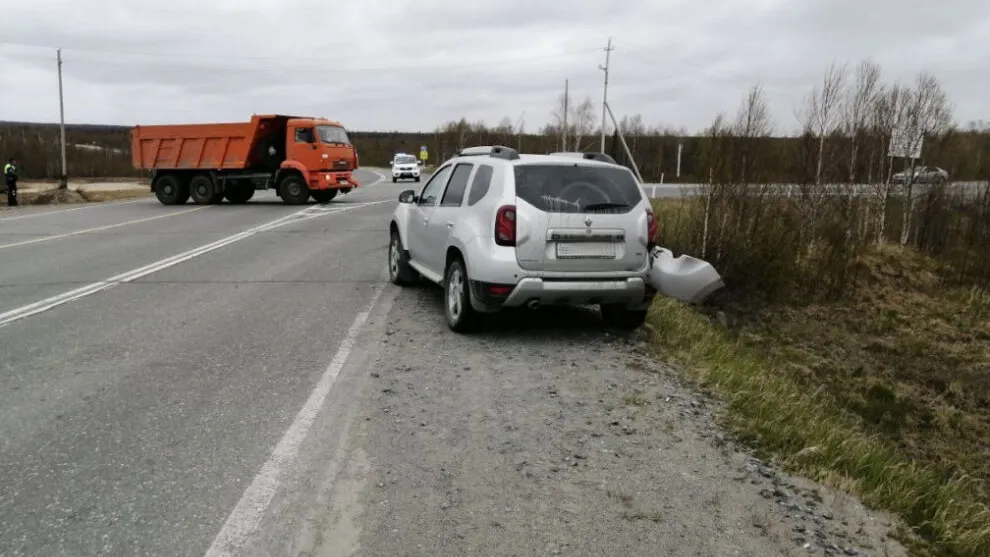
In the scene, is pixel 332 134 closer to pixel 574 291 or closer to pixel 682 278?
pixel 682 278

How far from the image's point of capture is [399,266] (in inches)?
371

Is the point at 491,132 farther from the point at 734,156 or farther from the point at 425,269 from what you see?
the point at 425,269

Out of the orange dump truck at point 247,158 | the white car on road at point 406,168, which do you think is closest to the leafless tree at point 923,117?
the orange dump truck at point 247,158

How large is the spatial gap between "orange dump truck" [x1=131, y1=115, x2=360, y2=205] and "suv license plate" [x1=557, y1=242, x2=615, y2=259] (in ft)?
64.2

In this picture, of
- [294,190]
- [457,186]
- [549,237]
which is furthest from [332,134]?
[549,237]

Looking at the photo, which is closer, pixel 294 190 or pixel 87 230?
pixel 87 230

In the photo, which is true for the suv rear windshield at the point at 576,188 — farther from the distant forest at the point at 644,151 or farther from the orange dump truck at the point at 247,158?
the orange dump truck at the point at 247,158

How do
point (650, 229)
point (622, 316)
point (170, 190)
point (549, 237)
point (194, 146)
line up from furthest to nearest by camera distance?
point (170, 190) < point (194, 146) < point (622, 316) < point (650, 229) < point (549, 237)

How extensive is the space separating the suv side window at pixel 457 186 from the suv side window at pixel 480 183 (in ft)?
0.69

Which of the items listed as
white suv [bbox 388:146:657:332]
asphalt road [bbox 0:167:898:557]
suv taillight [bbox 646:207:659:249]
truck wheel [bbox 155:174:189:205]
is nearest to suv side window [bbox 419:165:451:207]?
white suv [bbox 388:146:657:332]

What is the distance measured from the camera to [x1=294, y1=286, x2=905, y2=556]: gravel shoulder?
11.1 ft

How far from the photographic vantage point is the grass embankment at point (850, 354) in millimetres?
4473

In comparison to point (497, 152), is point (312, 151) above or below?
above

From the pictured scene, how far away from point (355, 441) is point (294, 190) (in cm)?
2189
